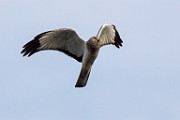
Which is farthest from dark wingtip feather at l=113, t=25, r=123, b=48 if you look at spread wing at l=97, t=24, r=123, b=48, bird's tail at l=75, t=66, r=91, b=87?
bird's tail at l=75, t=66, r=91, b=87

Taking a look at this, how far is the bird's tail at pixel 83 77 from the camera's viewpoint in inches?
1877

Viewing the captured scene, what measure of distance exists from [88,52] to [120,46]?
3.33 meters

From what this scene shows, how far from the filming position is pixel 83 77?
47969 mm

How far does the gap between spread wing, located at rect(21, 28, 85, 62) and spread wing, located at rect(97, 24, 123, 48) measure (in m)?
0.89

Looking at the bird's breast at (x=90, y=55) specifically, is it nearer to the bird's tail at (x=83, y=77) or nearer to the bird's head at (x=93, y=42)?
the bird's head at (x=93, y=42)

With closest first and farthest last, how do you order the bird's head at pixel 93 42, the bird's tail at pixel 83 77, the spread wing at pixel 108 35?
the bird's head at pixel 93 42
the bird's tail at pixel 83 77
the spread wing at pixel 108 35

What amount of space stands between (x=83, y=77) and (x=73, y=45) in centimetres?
135

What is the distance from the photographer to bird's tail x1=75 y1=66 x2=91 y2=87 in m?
47.7

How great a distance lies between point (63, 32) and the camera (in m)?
48.0

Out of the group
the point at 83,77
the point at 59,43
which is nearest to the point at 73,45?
the point at 59,43

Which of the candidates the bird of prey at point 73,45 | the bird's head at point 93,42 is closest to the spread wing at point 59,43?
the bird of prey at point 73,45

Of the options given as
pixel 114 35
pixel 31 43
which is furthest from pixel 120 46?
pixel 31 43

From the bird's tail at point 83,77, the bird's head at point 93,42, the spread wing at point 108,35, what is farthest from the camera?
the spread wing at point 108,35

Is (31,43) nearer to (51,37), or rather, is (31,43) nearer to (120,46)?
(51,37)
